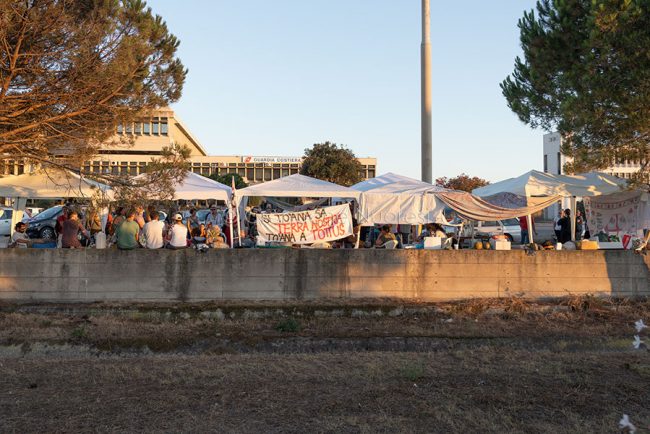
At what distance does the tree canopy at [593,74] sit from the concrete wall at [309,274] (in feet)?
9.75

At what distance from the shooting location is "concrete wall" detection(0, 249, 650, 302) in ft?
41.5

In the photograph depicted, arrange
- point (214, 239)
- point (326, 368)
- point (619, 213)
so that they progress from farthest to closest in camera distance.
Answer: point (619, 213) < point (214, 239) < point (326, 368)

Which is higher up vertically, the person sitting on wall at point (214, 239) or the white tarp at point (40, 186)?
the white tarp at point (40, 186)

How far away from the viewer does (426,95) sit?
19453 mm

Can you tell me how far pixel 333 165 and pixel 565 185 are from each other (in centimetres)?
3691

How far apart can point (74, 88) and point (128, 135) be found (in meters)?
2.44

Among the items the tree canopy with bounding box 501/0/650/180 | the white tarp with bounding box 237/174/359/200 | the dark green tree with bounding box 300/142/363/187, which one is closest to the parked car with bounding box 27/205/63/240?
the white tarp with bounding box 237/174/359/200

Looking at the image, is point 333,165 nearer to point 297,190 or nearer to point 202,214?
point 202,214

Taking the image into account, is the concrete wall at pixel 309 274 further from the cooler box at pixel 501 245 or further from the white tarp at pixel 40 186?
the white tarp at pixel 40 186

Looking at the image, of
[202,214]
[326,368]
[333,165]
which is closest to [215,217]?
[202,214]

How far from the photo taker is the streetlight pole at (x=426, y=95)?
1933 cm

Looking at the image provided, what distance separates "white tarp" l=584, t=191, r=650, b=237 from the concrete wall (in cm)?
315

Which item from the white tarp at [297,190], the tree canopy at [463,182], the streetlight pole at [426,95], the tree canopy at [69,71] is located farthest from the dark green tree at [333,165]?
the tree canopy at [69,71]

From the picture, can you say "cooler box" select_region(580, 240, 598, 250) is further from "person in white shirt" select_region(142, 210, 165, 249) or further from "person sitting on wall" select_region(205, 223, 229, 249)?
"person in white shirt" select_region(142, 210, 165, 249)
